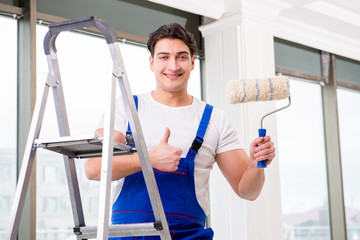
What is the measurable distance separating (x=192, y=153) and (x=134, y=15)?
242 centimetres

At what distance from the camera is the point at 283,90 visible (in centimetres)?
182

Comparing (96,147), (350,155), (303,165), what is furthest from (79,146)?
(350,155)

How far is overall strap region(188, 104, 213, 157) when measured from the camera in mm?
1783

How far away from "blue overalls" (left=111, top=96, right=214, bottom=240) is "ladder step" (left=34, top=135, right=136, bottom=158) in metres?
0.21

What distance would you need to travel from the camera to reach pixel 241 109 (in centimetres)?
398

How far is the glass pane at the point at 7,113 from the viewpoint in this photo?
10.6 feet

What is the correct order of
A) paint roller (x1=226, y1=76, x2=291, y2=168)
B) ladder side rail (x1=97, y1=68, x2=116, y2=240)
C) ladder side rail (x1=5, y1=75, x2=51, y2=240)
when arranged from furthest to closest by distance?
paint roller (x1=226, y1=76, x2=291, y2=168) < ladder side rail (x1=5, y1=75, x2=51, y2=240) < ladder side rail (x1=97, y1=68, x2=116, y2=240)

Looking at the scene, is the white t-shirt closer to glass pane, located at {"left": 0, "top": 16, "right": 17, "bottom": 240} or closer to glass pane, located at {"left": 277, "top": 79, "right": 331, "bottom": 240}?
glass pane, located at {"left": 0, "top": 16, "right": 17, "bottom": 240}

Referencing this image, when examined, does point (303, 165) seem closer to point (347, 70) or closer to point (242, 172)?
point (347, 70)

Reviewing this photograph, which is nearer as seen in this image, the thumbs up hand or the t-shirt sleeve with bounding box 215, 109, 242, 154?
the thumbs up hand

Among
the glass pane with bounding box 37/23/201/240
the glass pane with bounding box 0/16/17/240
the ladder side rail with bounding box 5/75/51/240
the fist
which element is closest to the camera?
the ladder side rail with bounding box 5/75/51/240

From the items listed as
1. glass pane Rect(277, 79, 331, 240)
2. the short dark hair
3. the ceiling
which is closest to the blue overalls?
the short dark hair

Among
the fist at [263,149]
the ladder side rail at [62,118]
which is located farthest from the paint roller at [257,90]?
the ladder side rail at [62,118]

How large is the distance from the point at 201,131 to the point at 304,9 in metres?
3.02
